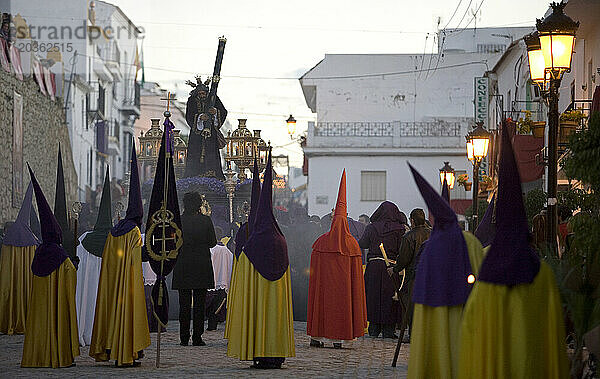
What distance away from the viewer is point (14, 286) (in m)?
16.2

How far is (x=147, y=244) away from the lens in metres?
11.3

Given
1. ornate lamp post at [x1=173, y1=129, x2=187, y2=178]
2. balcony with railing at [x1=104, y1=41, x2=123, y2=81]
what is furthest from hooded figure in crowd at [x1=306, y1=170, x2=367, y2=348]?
balcony with railing at [x1=104, y1=41, x2=123, y2=81]

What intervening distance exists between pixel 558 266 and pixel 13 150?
19859 millimetres

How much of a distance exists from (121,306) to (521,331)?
5.46 metres

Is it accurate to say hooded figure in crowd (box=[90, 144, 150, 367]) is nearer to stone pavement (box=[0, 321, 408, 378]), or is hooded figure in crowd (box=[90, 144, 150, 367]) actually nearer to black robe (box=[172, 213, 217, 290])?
stone pavement (box=[0, 321, 408, 378])

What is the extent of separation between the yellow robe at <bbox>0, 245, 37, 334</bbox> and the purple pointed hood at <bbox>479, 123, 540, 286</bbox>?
10951mm

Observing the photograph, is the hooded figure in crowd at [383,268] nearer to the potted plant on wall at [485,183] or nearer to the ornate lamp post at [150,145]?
the ornate lamp post at [150,145]

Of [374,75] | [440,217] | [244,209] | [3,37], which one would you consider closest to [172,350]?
[440,217]

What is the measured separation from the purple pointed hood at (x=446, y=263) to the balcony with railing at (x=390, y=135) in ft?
120

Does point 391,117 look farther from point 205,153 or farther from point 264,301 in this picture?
point 264,301

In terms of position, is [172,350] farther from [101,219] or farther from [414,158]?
[414,158]

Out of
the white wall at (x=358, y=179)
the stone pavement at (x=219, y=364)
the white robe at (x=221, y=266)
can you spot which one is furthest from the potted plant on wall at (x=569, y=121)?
the white wall at (x=358, y=179)

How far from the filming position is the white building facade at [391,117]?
4431 centimetres

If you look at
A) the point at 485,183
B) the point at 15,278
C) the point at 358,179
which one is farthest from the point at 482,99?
the point at 15,278
